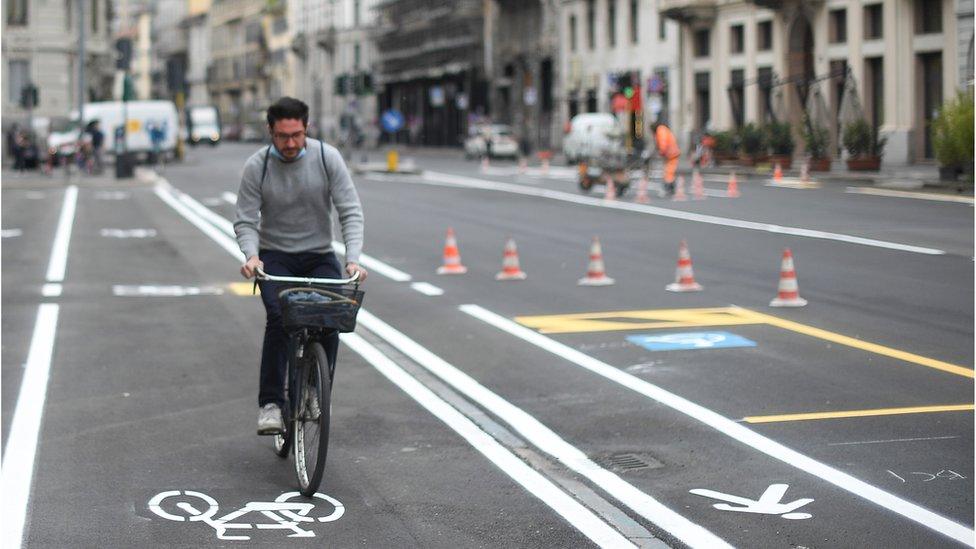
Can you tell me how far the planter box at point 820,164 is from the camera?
143 feet

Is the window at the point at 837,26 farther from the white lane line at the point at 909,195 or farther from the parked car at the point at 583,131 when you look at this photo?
the white lane line at the point at 909,195

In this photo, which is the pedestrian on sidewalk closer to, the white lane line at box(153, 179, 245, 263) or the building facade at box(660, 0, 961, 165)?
the white lane line at box(153, 179, 245, 263)

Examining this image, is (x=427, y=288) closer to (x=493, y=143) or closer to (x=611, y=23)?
(x=493, y=143)

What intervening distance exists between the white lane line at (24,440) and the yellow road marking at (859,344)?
17.6 feet

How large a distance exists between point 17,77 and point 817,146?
3985 centimetres

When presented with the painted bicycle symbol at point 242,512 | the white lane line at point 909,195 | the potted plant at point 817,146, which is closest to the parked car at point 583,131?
the potted plant at point 817,146

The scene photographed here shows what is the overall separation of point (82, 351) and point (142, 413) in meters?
2.83

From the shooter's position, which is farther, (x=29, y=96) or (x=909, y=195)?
(x=29, y=96)

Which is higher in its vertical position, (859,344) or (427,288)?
(427,288)

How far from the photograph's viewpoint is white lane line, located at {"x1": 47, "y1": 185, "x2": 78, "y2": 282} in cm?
1889

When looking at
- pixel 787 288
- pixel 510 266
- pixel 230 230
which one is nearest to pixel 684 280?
pixel 787 288

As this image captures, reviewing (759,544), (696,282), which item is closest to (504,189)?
(696,282)

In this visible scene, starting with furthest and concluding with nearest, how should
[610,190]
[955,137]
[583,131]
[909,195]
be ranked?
[583,131] → [610,190] → [909,195] → [955,137]

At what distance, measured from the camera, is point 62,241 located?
23844mm
